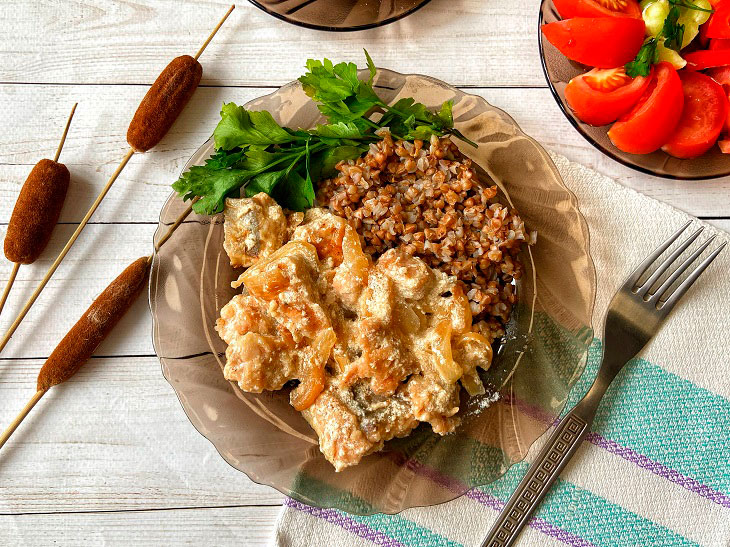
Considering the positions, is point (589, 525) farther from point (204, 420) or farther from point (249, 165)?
point (249, 165)

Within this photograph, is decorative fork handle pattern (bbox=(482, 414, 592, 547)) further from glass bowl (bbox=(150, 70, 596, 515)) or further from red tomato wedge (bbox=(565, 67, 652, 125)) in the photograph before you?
red tomato wedge (bbox=(565, 67, 652, 125))

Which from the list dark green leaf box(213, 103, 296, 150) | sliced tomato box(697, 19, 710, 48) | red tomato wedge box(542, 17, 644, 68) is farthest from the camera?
sliced tomato box(697, 19, 710, 48)

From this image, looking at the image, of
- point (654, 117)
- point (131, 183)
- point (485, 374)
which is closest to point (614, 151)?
point (654, 117)

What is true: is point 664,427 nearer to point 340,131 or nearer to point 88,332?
point 340,131

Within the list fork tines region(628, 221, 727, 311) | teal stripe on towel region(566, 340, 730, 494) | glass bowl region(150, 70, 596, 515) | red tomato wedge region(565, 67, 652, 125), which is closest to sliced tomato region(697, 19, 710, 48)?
red tomato wedge region(565, 67, 652, 125)

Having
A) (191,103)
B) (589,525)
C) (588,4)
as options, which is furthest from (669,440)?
(191,103)
